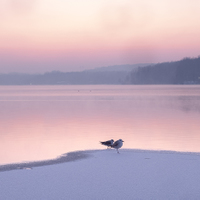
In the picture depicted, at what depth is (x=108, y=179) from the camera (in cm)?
728

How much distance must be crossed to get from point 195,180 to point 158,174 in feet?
2.80

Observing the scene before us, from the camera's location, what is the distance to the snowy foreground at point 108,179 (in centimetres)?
629

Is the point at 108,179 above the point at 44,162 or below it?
below

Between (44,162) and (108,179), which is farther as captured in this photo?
(44,162)

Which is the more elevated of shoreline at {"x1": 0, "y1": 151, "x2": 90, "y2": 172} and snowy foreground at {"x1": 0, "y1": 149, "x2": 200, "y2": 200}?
shoreline at {"x1": 0, "y1": 151, "x2": 90, "y2": 172}

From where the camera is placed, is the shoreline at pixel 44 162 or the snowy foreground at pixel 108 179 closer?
the snowy foreground at pixel 108 179

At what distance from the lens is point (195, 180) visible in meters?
7.16

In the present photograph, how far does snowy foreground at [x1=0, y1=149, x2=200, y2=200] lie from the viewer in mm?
6285

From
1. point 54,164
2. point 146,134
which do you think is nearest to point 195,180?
point 54,164

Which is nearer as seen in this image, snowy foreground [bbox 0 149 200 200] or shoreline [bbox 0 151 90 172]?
snowy foreground [bbox 0 149 200 200]

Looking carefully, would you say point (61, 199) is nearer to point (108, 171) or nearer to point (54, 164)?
point (108, 171)

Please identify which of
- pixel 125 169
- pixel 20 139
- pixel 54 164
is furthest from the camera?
pixel 20 139

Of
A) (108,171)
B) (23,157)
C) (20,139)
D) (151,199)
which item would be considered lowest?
(151,199)

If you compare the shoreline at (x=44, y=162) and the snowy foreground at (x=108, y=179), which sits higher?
the shoreline at (x=44, y=162)
